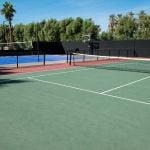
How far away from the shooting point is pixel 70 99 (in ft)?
33.2

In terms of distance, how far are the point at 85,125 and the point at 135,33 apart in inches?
2619

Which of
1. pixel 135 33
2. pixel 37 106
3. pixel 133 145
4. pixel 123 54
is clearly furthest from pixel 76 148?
pixel 135 33

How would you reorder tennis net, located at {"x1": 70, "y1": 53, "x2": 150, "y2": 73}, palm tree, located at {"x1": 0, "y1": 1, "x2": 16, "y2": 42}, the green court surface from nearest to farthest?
the green court surface
tennis net, located at {"x1": 70, "y1": 53, "x2": 150, "y2": 73}
palm tree, located at {"x1": 0, "y1": 1, "x2": 16, "y2": 42}

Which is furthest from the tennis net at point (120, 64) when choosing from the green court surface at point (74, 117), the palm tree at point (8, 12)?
the palm tree at point (8, 12)

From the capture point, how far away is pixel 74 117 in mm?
7723

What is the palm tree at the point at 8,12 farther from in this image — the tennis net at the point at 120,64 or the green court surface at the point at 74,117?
the green court surface at the point at 74,117

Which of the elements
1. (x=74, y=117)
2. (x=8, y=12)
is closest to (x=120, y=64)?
(x=74, y=117)

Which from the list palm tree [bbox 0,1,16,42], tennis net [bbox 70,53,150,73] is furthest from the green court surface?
palm tree [bbox 0,1,16,42]

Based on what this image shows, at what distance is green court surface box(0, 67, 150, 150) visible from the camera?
5.83 m

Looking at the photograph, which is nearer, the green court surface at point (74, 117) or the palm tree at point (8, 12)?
the green court surface at point (74, 117)

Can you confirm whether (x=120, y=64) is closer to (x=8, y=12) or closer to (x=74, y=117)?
(x=74, y=117)

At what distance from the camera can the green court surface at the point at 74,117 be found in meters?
5.83

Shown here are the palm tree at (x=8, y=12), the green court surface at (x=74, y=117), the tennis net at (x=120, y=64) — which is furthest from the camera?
the palm tree at (x=8, y=12)

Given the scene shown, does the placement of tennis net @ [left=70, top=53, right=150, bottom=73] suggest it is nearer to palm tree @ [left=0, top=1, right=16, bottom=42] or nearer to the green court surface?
the green court surface
